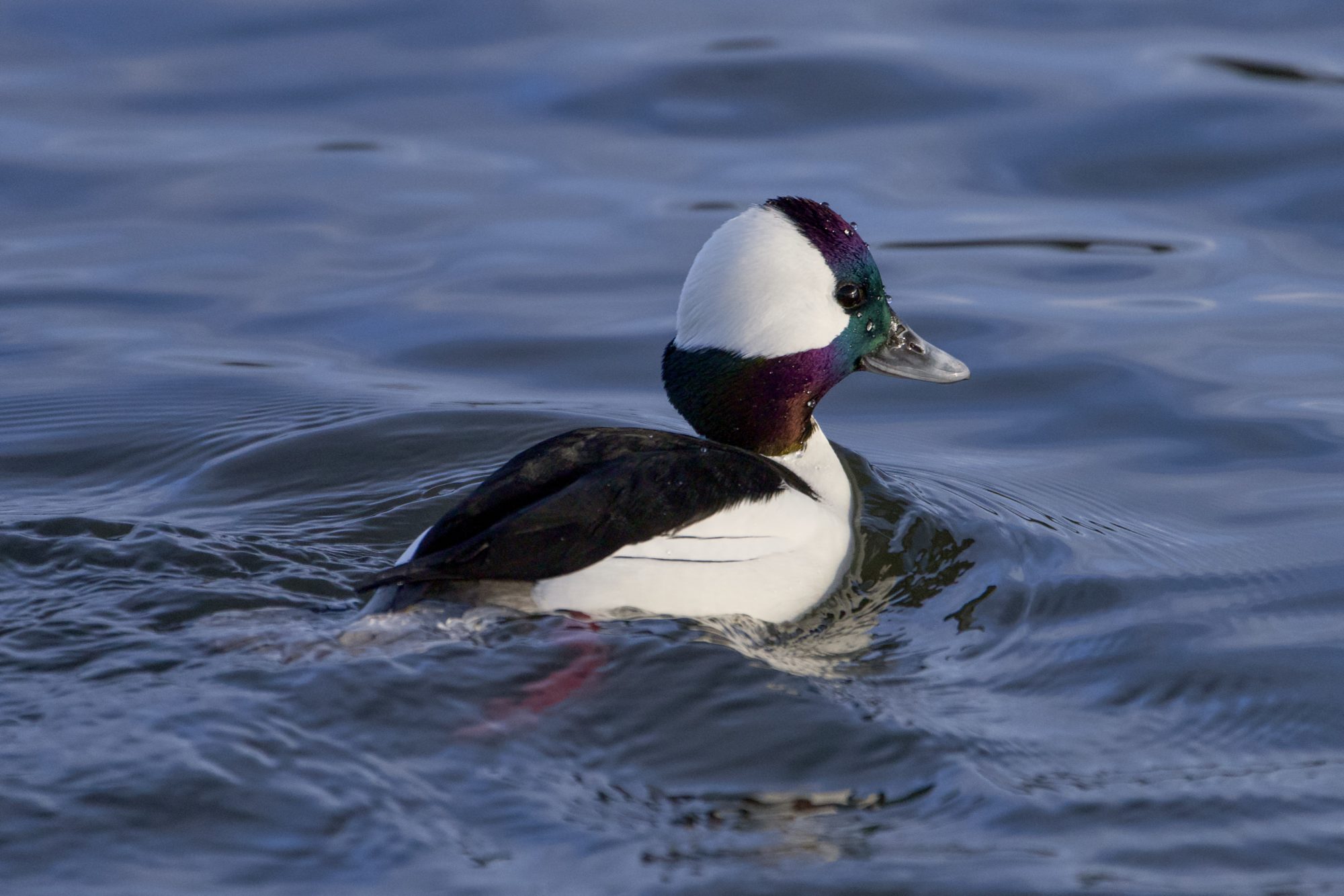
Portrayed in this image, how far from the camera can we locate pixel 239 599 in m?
5.10

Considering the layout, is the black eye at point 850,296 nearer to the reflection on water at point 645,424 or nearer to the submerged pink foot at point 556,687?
the reflection on water at point 645,424

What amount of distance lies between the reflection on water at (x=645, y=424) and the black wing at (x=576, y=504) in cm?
20

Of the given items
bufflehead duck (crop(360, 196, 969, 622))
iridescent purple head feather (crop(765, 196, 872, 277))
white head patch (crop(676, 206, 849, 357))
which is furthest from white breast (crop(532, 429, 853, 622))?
iridescent purple head feather (crop(765, 196, 872, 277))

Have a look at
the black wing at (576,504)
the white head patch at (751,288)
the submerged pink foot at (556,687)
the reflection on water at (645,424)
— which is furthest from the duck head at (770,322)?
the submerged pink foot at (556,687)

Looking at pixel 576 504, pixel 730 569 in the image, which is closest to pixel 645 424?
pixel 730 569

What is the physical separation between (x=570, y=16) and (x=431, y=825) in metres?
9.40

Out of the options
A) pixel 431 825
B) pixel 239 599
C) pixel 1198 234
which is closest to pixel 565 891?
pixel 431 825

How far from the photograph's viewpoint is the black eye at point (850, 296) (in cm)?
555

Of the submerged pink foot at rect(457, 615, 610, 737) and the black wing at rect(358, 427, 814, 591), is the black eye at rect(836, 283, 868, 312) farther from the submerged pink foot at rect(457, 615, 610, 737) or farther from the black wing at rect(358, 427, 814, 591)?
the submerged pink foot at rect(457, 615, 610, 737)

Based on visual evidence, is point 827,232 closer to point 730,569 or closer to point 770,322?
point 770,322

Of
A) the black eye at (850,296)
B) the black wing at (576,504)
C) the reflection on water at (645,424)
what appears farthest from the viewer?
the black eye at (850,296)

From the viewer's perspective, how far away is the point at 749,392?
543 cm

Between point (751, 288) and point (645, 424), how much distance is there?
183 cm

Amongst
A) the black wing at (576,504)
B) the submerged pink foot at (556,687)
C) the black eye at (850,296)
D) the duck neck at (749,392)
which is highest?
the black eye at (850,296)
